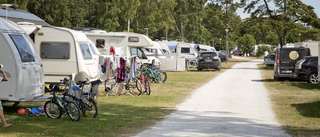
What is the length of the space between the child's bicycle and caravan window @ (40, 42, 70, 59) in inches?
190

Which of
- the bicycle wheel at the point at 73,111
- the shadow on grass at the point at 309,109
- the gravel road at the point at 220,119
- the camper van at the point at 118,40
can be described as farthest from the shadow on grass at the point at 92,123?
the camper van at the point at 118,40

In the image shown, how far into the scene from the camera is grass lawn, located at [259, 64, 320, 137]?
881 centimetres

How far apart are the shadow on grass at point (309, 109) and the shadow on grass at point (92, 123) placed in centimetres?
351

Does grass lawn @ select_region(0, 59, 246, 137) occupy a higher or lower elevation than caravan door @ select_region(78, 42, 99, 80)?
lower

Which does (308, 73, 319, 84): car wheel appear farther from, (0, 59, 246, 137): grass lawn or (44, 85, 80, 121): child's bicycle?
(44, 85, 80, 121): child's bicycle

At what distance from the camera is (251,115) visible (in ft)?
35.5

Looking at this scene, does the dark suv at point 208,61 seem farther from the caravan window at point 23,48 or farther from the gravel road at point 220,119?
the caravan window at point 23,48

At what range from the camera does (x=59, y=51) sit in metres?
14.8

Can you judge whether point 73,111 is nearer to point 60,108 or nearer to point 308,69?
point 60,108

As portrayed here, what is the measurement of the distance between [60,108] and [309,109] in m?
6.63

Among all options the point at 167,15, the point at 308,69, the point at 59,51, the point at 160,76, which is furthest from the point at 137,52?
the point at 167,15

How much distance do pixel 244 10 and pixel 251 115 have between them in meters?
32.7

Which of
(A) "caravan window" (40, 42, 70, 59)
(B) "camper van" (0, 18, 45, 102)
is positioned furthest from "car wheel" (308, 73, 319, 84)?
(B) "camper van" (0, 18, 45, 102)

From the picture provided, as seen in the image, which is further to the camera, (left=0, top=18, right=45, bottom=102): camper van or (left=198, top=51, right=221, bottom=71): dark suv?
(left=198, top=51, right=221, bottom=71): dark suv
